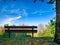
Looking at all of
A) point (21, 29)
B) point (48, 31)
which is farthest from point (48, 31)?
point (21, 29)

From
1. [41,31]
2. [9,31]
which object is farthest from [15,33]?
[41,31]

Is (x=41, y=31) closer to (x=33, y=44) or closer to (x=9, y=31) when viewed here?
(x=9, y=31)

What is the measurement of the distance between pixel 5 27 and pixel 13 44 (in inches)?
220

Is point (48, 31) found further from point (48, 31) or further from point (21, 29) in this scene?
point (21, 29)

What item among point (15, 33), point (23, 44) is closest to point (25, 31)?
point (15, 33)

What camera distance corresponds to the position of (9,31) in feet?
45.6

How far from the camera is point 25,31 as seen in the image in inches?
560

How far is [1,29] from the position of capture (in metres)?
14.2

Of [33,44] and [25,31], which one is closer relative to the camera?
[33,44]

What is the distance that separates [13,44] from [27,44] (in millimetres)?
544

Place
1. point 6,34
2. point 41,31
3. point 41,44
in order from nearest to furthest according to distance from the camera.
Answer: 1. point 41,44
2. point 6,34
3. point 41,31

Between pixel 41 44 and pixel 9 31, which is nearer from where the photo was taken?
pixel 41 44

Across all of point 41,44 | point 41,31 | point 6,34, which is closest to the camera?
point 41,44

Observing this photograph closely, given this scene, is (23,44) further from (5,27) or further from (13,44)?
(5,27)
